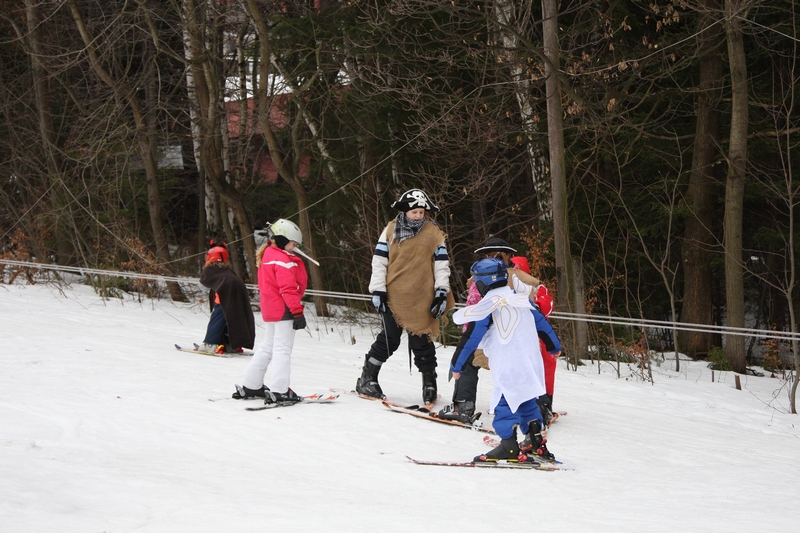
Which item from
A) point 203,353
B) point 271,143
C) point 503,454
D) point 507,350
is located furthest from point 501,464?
point 271,143

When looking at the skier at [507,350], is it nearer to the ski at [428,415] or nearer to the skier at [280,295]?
the ski at [428,415]

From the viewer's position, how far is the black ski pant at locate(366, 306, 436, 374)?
799 cm

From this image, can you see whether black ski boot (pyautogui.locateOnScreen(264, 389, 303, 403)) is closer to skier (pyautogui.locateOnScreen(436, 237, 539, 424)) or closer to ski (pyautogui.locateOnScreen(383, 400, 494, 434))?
ski (pyautogui.locateOnScreen(383, 400, 494, 434))

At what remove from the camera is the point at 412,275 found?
7883 mm

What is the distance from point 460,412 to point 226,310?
4182mm

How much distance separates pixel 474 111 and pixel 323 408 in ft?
28.3

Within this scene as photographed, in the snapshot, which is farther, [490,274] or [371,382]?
[371,382]

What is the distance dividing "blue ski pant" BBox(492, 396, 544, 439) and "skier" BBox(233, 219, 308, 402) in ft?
6.49

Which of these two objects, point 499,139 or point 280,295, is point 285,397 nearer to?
point 280,295

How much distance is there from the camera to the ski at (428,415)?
7.41m

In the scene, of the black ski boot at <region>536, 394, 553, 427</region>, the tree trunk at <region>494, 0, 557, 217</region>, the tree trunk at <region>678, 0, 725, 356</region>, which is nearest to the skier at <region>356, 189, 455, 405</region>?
the black ski boot at <region>536, 394, 553, 427</region>

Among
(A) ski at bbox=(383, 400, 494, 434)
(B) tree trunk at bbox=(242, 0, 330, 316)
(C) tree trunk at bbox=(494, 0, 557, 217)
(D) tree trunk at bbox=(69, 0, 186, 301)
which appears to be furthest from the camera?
(D) tree trunk at bbox=(69, 0, 186, 301)

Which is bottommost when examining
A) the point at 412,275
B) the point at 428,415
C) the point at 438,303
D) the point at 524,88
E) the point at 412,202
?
the point at 428,415

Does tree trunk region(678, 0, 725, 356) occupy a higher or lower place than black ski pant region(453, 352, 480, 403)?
higher
